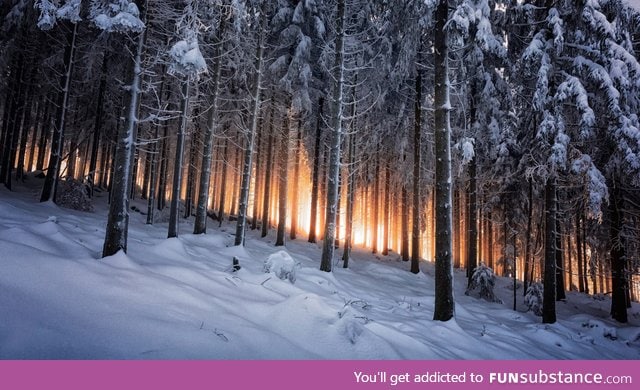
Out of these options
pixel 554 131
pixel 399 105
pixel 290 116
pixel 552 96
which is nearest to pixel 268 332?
pixel 554 131

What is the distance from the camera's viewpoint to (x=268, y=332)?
4254 millimetres

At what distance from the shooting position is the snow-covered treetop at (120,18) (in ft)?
18.8

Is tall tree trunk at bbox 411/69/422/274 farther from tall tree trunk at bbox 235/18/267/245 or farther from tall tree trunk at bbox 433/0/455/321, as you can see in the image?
tall tree trunk at bbox 433/0/455/321

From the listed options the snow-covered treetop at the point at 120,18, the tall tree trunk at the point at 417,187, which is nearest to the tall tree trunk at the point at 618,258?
the tall tree trunk at the point at 417,187

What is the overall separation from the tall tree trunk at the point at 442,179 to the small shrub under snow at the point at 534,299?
6.74 m

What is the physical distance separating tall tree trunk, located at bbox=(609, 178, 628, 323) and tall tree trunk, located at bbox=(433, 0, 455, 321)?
10.6 m

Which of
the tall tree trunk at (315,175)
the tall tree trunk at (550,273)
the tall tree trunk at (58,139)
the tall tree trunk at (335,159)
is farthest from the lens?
the tall tree trunk at (315,175)

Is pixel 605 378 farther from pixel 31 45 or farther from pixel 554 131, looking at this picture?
pixel 31 45

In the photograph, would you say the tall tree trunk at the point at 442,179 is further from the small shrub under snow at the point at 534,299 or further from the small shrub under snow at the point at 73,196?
the small shrub under snow at the point at 73,196

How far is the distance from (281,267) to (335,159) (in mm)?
4828

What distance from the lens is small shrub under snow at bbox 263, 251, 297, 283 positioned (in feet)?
25.2

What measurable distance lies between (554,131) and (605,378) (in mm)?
7960

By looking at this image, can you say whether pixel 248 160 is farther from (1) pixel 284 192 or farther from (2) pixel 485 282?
(2) pixel 485 282

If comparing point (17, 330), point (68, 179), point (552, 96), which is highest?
point (552, 96)
